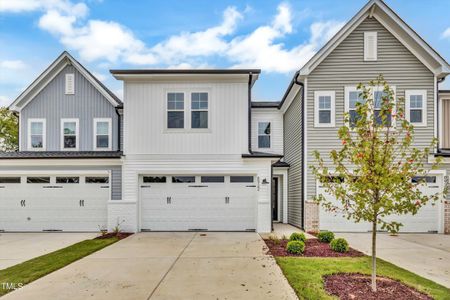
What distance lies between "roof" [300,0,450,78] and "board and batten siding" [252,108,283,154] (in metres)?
3.85

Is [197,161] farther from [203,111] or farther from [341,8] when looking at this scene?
[341,8]

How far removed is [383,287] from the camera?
18.1 feet

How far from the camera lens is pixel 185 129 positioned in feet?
40.9

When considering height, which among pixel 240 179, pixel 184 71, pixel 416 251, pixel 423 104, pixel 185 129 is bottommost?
pixel 416 251

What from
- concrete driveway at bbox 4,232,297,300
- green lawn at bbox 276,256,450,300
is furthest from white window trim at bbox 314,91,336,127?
green lawn at bbox 276,256,450,300

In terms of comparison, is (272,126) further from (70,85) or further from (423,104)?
(70,85)

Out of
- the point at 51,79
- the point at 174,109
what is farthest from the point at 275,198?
the point at 51,79

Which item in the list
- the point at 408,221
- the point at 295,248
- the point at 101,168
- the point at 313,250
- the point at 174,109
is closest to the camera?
the point at 295,248

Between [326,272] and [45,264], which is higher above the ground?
[326,272]

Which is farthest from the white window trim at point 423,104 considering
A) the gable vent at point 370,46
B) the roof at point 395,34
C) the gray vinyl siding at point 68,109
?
the gray vinyl siding at point 68,109

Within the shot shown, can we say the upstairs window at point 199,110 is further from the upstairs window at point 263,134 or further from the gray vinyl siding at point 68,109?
the gray vinyl siding at point 68,109

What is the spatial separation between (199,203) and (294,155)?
4820 millimetres

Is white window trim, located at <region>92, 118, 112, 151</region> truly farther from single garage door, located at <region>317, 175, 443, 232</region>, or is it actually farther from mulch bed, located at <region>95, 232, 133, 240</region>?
single garage door, located at <region>317, 175, 443, 232</region>

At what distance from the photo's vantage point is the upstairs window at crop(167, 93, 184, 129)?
1254 cm
